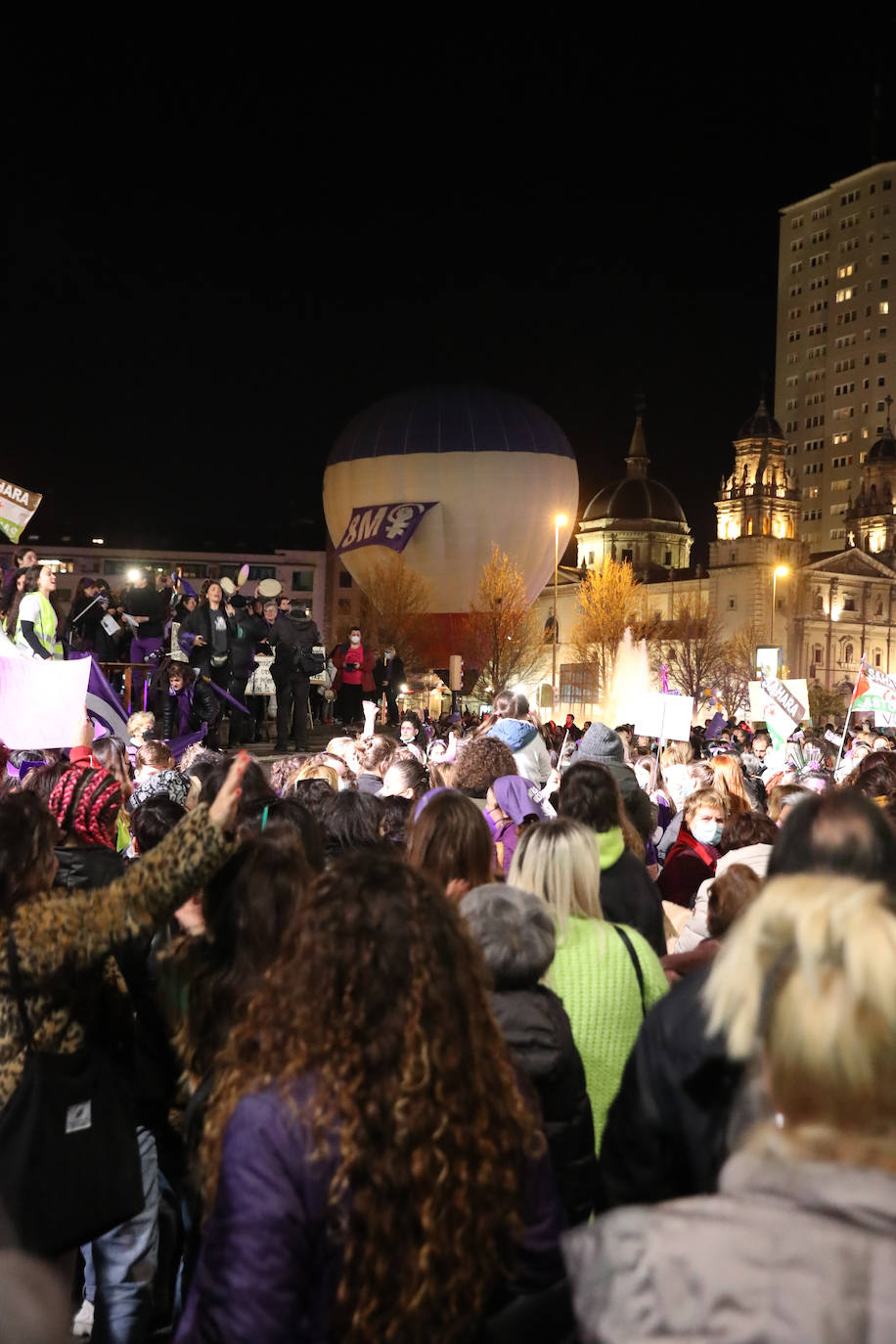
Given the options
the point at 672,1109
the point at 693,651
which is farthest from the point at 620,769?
the point at 693,651

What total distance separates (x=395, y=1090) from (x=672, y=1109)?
0.68 metres

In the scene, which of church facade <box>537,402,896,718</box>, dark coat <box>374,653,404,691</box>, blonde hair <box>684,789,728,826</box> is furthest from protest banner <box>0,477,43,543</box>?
church facade <box>537,402,896,718</box>

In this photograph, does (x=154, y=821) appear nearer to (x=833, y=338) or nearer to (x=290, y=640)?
(x=290, y=640)

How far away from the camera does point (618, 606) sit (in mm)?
→ 84938

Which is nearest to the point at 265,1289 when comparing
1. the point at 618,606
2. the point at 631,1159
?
the point at 631,1159

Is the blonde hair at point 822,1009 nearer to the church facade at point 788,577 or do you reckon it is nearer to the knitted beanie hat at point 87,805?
the knitted beanie hat at point 87,805

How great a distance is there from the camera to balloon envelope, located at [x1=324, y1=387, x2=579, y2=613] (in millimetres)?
60844

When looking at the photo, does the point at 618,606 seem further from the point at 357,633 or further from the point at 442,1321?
the point at 442,1321

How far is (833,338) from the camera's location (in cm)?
12538

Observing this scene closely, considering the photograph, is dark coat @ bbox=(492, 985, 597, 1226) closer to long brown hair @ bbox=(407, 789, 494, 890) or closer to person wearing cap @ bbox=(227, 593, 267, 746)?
long brown hair @ bbox=(407, 789, 494, 890)

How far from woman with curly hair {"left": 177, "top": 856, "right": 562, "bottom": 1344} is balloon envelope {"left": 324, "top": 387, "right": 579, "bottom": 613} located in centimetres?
5867

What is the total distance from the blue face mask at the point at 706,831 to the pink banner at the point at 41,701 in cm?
465

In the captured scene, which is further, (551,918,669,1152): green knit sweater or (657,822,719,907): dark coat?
(657,822,719,907): dark coat

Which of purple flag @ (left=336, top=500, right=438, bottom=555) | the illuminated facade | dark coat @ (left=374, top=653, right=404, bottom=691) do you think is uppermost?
the illuminated facade
